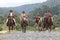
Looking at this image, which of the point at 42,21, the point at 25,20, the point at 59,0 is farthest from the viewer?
the point at 59,0

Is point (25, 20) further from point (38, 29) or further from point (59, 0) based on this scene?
point (59, 0)

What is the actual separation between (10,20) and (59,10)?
353 ft

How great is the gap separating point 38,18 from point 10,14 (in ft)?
→ 11.3

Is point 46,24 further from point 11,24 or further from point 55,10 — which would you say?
point 55,10

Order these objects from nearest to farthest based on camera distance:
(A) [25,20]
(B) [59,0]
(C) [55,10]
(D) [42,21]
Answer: (A) [25,20]
(D) [42,21]
(C) [55,10]
(B) [59,0]

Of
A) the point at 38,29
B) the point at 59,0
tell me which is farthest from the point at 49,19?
the point at 59,0

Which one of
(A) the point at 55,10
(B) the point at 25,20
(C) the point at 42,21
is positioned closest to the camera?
(B) the point at 25,20

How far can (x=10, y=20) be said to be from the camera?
32406 mm

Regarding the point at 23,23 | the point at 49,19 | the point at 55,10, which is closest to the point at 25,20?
the point at 23,23

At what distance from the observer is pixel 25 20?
103 ft

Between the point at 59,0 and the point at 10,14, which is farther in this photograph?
the point at 59,0

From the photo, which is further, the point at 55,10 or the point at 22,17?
the point at 55,10

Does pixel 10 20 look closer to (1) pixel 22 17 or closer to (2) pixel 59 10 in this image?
(1) pixel 22 17

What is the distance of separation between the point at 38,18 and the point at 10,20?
3257mm
